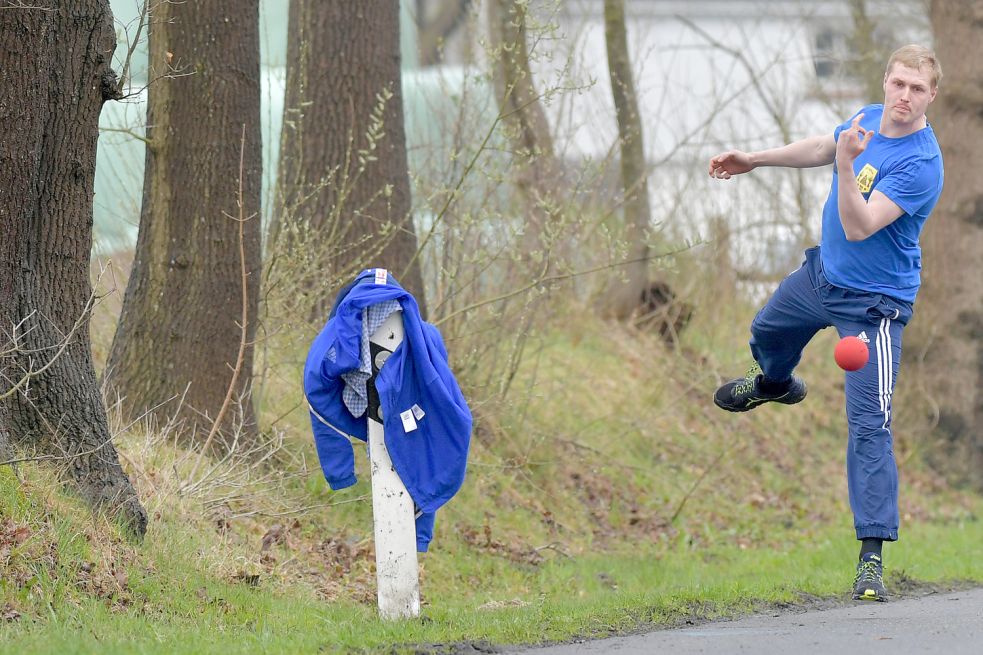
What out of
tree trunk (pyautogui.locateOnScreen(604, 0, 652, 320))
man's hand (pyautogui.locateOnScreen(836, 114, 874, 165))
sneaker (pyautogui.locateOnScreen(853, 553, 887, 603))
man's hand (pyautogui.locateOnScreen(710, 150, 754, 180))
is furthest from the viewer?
tree trunk (pyautogui.locateOnScreen(604, 0, 652, 320))

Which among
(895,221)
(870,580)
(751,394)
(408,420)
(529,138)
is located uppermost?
(529,138)

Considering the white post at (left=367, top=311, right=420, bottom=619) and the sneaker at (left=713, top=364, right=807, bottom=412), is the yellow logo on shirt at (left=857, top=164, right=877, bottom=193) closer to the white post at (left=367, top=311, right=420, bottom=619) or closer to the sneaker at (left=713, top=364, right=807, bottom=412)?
the sneaker at (left=713, top=364, right=807, bottom=412)

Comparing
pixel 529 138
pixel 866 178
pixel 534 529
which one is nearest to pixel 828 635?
pixel 866 178

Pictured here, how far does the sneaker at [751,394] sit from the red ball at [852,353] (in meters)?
1.25

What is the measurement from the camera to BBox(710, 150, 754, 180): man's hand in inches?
269

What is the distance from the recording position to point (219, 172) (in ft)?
26.3

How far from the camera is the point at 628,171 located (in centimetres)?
1425

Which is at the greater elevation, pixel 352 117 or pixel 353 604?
pixel 352 117

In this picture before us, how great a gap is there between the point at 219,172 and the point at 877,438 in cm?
407

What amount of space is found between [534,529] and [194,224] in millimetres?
3506

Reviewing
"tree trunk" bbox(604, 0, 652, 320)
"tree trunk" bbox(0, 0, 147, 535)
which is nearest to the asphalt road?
"tree trunk" bbox(0, 0, 147, 535)

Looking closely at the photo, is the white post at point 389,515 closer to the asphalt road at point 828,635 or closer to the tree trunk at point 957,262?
the asphalt road at point 828,635

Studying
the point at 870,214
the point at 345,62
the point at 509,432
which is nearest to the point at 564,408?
the point at 509,432

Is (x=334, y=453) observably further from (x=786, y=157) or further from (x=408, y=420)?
(x=786, y=157)
